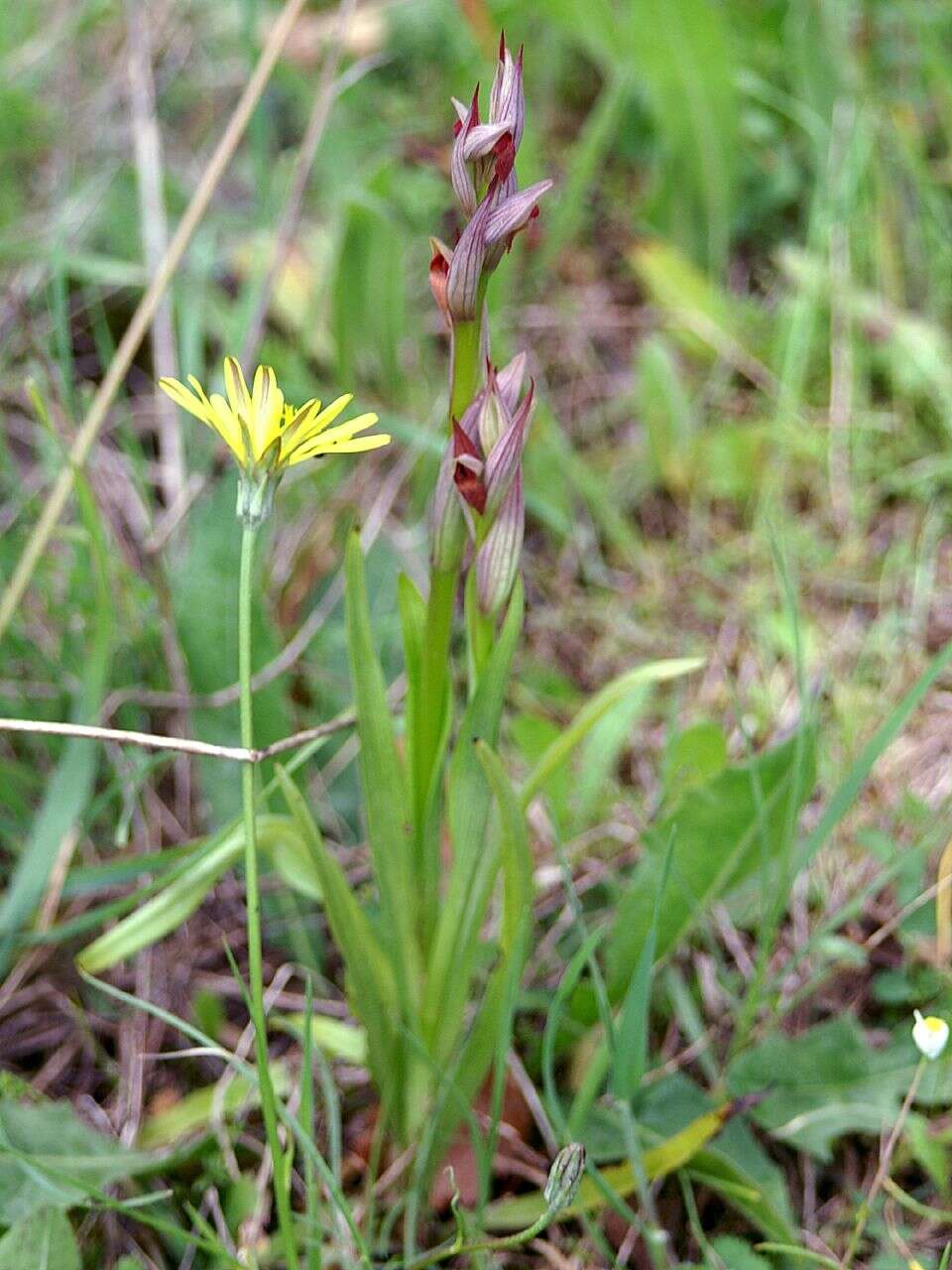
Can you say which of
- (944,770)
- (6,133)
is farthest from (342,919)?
(6,133)

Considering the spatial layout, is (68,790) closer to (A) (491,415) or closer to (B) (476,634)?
(B) (476,634)

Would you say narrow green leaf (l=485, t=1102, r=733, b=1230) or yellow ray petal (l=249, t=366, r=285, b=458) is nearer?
yellow ray petal (l=249, t=366, r=285, b=458)

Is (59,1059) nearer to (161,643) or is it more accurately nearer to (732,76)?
(161,643)

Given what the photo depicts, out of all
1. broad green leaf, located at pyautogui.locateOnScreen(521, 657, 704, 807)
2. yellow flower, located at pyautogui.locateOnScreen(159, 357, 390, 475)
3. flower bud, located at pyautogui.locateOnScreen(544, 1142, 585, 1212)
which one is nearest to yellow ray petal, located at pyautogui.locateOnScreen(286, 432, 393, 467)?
yellow flower, located at pyautogui.locateOnScreen(159, 357, 390, 475)

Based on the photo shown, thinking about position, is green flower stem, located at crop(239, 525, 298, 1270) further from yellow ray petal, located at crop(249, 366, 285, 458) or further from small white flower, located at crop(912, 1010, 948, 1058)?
small white flower, located at crop(912, 1010, 948, 1058)

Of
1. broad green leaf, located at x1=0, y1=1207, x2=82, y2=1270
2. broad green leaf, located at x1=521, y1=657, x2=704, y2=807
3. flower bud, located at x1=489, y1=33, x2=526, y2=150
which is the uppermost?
flower bud, located at x1=489, y1=33, x2=526, y2=150

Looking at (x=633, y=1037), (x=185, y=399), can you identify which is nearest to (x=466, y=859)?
(x=633, y=1037)

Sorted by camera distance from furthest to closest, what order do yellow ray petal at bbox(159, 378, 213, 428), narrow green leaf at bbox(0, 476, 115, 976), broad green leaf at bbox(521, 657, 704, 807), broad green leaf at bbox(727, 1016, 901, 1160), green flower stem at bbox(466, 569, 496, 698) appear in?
1. narrow green leaf at bbox(0, 476, 115, 976)
2. broad green leaf at bbox(727, 1016, 901, 1160)
3. broad green leaf at bbox(521, 657, 704, 807)
4. green flower stem at bbox(466, 569, 496, 698)
5. yellow ray petal at bbox(159, 378, 213, 428)
